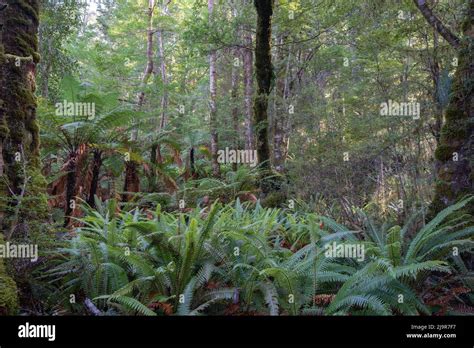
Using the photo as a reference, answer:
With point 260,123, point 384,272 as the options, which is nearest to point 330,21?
point 260,123

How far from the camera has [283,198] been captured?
7.21 m

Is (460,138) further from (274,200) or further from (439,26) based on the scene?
(274,200)

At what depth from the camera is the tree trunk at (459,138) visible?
400cm

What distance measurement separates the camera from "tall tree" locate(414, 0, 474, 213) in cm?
400

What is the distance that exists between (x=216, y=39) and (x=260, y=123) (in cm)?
207

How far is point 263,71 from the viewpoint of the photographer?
24.2 feet

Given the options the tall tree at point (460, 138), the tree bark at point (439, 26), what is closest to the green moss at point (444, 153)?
the tall tree at point (460, 138)

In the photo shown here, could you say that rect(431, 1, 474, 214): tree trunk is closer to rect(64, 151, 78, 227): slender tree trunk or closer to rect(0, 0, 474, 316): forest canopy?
rect(0, 0, 474, 316): forest canopy

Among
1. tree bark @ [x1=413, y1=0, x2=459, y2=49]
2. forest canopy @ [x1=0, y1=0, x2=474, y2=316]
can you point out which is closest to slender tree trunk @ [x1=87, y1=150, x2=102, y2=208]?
forest canopy @ [x1=0, y1=0, x2=474, y2=316]

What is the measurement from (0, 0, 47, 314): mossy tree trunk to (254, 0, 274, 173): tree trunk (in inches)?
151

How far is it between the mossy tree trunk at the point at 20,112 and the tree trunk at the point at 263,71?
12.6 feet
